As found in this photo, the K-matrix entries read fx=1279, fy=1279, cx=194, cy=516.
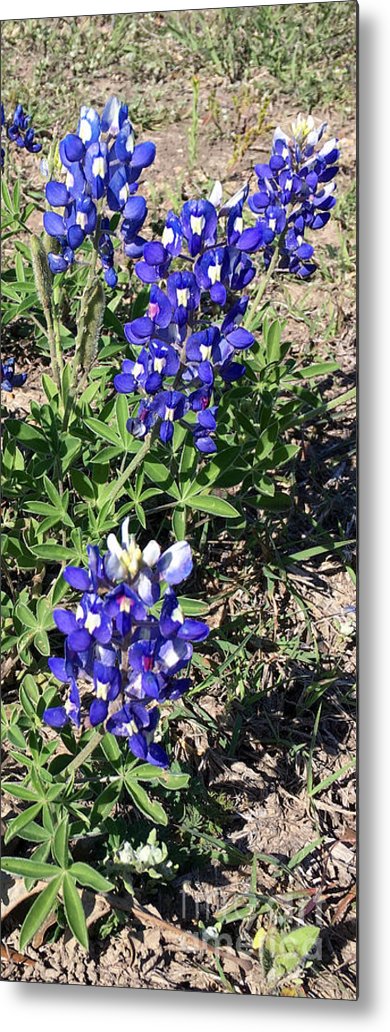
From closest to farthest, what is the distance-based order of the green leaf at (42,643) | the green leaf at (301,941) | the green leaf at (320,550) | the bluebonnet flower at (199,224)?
the bluebonnet flower at (199,224) → the green leaf at (301,941) → the green leaf at (42,643) → the green leaf at (320,550)

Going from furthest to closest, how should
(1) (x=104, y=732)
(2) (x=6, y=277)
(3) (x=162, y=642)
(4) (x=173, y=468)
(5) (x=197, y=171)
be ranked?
1. (5) (x=197, y=171)
2. (2) (x=6, y=277)
3. (4) (x=173, y=468)
4. (1) (x=104, y=732)
5. (3) (x=162, y=642)

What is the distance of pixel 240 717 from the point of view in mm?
2789

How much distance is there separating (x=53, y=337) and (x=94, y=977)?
131cm

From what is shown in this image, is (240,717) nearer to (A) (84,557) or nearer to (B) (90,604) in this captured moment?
(A) (84,557)

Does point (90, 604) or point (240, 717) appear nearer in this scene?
point (90, 604)

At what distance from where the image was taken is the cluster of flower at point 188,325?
7.77ft

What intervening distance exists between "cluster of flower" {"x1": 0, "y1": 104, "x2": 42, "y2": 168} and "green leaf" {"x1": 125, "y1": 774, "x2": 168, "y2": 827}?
1.44 meters

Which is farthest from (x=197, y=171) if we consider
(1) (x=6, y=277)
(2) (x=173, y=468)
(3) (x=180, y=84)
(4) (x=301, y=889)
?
(4) (x=301, y=889)

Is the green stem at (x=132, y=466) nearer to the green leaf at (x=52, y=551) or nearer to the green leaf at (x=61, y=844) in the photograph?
the green leaf at (x=52, y=551)

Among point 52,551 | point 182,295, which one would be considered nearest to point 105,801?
point 52,551

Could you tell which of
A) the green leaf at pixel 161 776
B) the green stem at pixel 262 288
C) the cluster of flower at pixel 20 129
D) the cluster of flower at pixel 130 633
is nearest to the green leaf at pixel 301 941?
the green leaf at pixel 161 776

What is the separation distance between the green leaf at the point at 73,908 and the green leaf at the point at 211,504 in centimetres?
77

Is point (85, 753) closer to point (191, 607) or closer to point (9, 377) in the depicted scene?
point (191, 607)

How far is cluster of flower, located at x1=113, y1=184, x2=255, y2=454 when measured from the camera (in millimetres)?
2369
